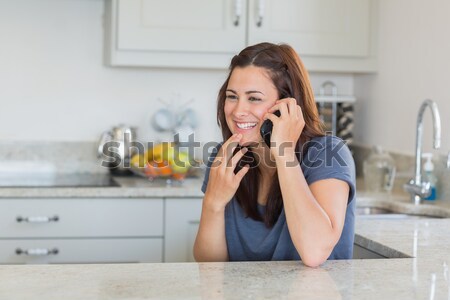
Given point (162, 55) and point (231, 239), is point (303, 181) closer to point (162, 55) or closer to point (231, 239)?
point (231, 239)

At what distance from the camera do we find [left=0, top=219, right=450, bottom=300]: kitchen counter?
1484 mm

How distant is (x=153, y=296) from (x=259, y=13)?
2304mm

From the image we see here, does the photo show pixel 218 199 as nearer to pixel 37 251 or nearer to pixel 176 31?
pixel 37 251

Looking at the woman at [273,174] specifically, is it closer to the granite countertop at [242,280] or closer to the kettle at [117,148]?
the granite countertop at [242,280]

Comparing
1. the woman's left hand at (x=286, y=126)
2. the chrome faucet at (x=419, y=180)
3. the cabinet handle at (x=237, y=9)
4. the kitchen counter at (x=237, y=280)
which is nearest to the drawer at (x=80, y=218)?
the cabinet handle at (x=237, y=9)

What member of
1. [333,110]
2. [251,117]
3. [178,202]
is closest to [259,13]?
[333,110]

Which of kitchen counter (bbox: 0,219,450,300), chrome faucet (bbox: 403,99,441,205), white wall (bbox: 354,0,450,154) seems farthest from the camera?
white wall (bbox: 354,0,450,154)

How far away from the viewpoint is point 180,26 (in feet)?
11.6

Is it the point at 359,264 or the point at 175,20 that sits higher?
the point at 175,20

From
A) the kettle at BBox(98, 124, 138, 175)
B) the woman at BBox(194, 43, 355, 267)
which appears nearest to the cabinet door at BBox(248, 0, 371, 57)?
the kettle at BBox(98, 124, 138, 175)

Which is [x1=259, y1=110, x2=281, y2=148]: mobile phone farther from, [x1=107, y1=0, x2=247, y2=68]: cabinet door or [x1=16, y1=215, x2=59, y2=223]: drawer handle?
[x1=107, y1=0, x2=247, y2=68]: cabinet door

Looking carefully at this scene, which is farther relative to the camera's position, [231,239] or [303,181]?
[231,239]

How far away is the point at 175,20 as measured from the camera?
353 centimetres

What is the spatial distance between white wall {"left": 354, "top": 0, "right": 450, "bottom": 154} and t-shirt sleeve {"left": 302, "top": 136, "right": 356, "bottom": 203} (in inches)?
46.4
